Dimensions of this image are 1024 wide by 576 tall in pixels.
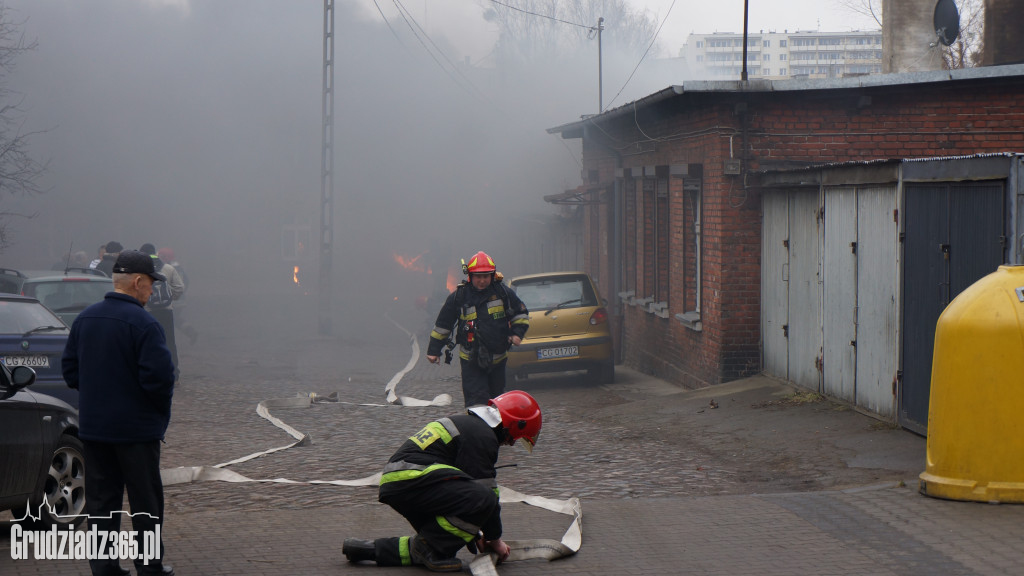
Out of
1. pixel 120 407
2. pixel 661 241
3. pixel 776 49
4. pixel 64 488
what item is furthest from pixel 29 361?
pixel 776 49

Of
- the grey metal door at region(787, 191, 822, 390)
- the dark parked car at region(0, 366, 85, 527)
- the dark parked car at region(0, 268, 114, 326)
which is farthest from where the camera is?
the dark parked car at region(0, 268, 114, 326)

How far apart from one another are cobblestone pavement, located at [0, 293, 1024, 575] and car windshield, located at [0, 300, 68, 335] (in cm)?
163

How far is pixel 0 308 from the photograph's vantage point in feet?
33.9

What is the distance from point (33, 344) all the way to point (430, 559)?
6337 mm

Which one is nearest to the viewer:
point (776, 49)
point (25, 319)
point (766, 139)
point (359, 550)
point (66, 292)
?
point (359, 550)

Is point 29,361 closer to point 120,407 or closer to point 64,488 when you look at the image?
point 64,488

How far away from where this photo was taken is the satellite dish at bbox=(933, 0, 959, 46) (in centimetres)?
1672

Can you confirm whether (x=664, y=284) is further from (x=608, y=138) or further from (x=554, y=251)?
(x=554, y=251)

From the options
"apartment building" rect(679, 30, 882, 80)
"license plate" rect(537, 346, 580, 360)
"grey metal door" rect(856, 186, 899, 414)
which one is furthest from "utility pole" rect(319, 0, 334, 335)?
"apartment building" rect(679, 30, 882, 80)

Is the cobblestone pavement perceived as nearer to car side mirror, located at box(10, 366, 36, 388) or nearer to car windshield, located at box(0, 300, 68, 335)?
car side mirror, located at box(10, 366, 36, 388)

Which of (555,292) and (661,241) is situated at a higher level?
(661,241)

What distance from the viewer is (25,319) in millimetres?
10438

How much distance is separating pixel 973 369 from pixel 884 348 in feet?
10.1

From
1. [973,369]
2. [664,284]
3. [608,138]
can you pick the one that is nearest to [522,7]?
[608,138]
